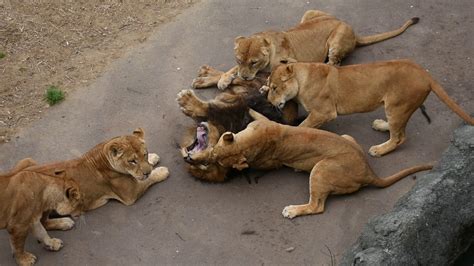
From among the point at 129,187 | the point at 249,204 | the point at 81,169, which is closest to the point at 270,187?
the point at 249,204

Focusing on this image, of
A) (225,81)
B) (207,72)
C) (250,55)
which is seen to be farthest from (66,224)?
(250,55)

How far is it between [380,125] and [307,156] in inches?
45.6

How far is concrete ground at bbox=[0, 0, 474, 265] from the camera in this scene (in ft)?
22.7

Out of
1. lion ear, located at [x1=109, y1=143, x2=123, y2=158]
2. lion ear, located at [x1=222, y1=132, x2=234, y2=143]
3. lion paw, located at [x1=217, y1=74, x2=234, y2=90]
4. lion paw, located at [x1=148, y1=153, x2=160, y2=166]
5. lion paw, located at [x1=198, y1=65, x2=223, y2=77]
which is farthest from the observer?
lion paw, located at [x1=198, y1=65, x2=223, y2=77]

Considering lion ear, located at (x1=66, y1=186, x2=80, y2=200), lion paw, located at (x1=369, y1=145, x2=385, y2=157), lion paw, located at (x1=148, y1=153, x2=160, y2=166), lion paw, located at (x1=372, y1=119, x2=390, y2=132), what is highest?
lion ear, located at (x1=66, y1=186, x2=80, y2=200)

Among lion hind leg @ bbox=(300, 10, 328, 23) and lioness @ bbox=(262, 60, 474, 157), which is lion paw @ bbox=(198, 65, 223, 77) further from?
lion hind leg @ bbox=(300, 10, 328, 23)

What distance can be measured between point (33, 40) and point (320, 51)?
3465 mm

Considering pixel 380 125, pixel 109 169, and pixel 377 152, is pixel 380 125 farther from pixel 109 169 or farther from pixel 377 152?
pixel 109 169

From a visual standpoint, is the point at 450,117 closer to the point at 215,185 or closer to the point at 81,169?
the point at 215,185

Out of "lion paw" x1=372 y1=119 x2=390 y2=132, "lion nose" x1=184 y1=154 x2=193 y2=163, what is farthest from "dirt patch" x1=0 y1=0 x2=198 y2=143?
"lion paw" x1=372 y1=119 x2=390 y2=132

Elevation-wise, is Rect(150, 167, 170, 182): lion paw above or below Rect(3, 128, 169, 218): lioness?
below

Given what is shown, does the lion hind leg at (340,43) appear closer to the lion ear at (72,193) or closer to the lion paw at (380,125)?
the lion paw at (380,125)

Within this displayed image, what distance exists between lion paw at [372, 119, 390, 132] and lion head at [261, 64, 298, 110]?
944 mm

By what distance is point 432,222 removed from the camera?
6215 mm
